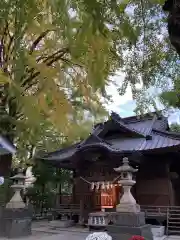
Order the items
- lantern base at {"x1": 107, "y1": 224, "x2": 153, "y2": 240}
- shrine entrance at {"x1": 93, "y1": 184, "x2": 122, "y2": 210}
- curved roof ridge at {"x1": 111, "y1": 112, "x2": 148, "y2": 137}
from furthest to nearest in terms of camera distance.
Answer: curved roof ridge at {"x1": 111, "y1": 112, "x2": 148, "y2": 137}, shrine entrance at {"x1": 93, "y1": 184, "x2": 122, "y2": 210}, lantern base at {"x1": 107, "y1": 224, "x2": 153, "y2": 240}

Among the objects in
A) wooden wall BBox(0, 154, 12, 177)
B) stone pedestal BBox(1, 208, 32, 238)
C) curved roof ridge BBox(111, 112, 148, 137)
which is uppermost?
curved roof ridge BBox(111, 112, 148, 137)

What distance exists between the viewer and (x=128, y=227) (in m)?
8.78

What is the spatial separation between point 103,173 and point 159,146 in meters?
3.39

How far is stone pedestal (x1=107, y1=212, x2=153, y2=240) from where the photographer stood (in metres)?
8.65

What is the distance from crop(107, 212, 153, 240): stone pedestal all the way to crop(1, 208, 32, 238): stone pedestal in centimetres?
413

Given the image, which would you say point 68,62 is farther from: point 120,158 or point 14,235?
point 14,235

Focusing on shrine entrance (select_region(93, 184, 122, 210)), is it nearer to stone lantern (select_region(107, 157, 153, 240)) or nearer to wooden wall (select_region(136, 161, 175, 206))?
wooden wall (select_region(136, 161, 175, 206))

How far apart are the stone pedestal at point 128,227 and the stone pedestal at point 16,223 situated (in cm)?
413

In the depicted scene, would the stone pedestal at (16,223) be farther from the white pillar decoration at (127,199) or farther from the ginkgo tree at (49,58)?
the ginkgo tree at (49,58)

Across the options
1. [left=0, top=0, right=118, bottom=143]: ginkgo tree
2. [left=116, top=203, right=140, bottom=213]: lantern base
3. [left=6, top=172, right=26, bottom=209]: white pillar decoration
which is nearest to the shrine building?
[left=6, top=172, right=26, bottom=209]: white pillar decoration

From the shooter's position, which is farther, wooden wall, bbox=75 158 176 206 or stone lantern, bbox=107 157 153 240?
wooden wall, bbox=75 158 176 206

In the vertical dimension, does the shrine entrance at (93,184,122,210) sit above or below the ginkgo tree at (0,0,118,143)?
below

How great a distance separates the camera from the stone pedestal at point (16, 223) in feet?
35.8

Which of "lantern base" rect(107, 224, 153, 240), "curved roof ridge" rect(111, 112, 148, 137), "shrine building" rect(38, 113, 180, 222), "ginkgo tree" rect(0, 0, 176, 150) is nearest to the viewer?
"ginkgo tree" rect(0, 0, 176, 150)
